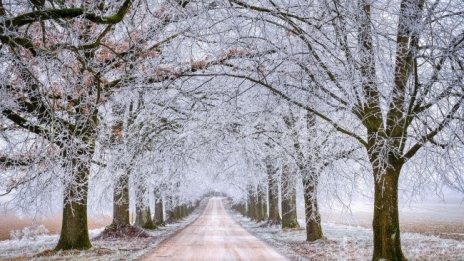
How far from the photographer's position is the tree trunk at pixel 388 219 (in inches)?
379

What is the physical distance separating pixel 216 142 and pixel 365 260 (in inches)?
212

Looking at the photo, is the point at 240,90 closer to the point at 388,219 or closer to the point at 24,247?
the point at 388,219

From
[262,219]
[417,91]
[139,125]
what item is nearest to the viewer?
[417,91]

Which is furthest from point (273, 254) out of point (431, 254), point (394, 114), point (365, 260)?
point (394, 114)

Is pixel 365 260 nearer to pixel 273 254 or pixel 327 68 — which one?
pixel 273 254

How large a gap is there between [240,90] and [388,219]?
556 cm

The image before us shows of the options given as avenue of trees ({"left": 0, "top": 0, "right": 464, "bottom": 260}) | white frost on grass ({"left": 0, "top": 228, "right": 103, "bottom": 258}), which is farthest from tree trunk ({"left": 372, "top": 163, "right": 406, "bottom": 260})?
white frost on grass ({"left": 0, "top": 228, "right": 103, "bottom": 258})

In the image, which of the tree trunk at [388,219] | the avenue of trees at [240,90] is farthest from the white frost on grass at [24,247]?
the tree trunk at [388,219]

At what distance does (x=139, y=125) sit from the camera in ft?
46.9

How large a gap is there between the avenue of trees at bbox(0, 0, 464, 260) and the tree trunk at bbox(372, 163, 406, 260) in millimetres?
31

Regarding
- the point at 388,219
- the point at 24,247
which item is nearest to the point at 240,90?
the point at 388,219

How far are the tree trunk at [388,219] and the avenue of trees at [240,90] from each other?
3 centimetres

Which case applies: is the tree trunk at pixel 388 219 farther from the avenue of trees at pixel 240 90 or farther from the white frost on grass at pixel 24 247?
the white frost on grass at pixel 24 247

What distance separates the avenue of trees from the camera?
23.2 feet
